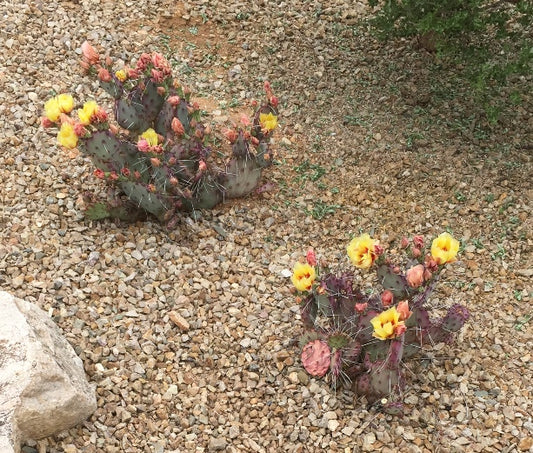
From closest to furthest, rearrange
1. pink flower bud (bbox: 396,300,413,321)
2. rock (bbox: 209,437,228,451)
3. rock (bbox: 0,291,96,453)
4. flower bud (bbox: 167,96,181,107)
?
rock (bbox: 0,291,96,453) < pink flower bud (bbox: 396,300,413,321) < rock (bbox: 209,437,228,451) < flower bud (bbox: 167,96,181,107)

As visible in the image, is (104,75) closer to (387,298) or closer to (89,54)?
(89,54)

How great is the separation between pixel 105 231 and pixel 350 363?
1391 mm

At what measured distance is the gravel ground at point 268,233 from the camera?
10.5ft

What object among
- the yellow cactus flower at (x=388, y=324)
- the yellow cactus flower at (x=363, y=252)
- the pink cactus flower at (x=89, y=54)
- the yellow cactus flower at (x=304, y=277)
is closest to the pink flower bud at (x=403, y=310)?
the yellow cactus flower at (x=388, y=324)

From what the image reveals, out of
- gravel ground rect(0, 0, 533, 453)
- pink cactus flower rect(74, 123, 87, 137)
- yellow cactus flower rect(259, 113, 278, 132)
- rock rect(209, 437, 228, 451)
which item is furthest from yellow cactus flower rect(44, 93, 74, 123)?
rock rect(209, 437, 228, 451)

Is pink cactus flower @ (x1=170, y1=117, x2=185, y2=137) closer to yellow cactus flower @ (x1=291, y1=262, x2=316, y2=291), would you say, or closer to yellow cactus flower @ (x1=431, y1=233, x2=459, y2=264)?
yellow cactus flower @ (x1=291, y1=262, x2=316, y2=291)

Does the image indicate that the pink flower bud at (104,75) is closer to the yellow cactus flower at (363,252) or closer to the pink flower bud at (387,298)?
the yellow cactus flower at (363,252)

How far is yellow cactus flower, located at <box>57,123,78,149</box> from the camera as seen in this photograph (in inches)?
136

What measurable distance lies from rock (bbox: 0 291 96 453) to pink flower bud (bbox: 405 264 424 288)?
4.18 feet

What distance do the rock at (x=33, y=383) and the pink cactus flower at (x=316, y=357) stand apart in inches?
34.4

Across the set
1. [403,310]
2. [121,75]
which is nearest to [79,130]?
[121,75]

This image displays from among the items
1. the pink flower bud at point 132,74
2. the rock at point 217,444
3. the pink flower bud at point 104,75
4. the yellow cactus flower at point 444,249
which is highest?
the pink flower bud at point 104,75

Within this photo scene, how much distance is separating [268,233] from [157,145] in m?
0.75

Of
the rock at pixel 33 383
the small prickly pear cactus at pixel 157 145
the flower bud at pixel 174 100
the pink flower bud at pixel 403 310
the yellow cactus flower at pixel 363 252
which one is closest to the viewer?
the rock at pixel 33 383
